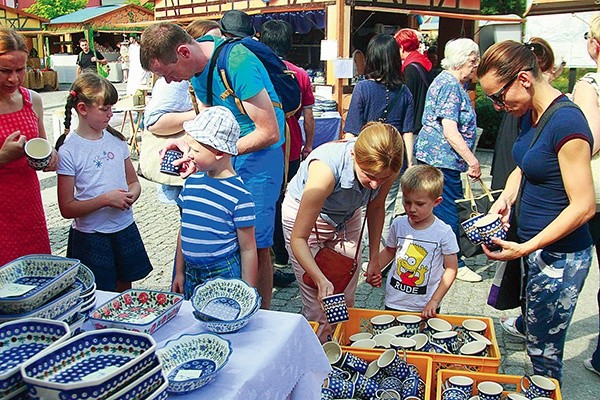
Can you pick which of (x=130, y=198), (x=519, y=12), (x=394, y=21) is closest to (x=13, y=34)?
(x=130, y=198)

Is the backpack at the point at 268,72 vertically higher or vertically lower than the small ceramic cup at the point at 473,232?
higher

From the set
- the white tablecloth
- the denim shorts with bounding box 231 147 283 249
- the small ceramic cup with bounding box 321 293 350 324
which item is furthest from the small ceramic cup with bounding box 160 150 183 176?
the small ceramic cup with bounding box 321 293 350 324

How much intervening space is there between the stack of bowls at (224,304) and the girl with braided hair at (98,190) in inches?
47.7

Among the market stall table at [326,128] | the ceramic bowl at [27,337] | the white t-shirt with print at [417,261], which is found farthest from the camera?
the market stall table at [326,128]

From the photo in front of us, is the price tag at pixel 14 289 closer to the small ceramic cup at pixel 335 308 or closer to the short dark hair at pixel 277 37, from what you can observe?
the small ceramic cup at pixel 335 308

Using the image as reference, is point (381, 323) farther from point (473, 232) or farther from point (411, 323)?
point (473, 232)

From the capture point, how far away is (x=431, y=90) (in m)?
4.22

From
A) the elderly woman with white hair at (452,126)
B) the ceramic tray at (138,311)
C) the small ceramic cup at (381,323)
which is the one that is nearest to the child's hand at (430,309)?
the small ceramic cup at (381,323)

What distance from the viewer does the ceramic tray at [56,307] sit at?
1456 millimetres

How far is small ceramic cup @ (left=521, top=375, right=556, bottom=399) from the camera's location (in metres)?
2.44

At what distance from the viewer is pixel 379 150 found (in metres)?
2.38

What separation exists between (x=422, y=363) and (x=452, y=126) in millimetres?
2013

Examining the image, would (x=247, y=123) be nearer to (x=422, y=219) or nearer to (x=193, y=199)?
(x=193, y=199)

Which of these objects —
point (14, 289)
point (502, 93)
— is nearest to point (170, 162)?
point (14, 289)
